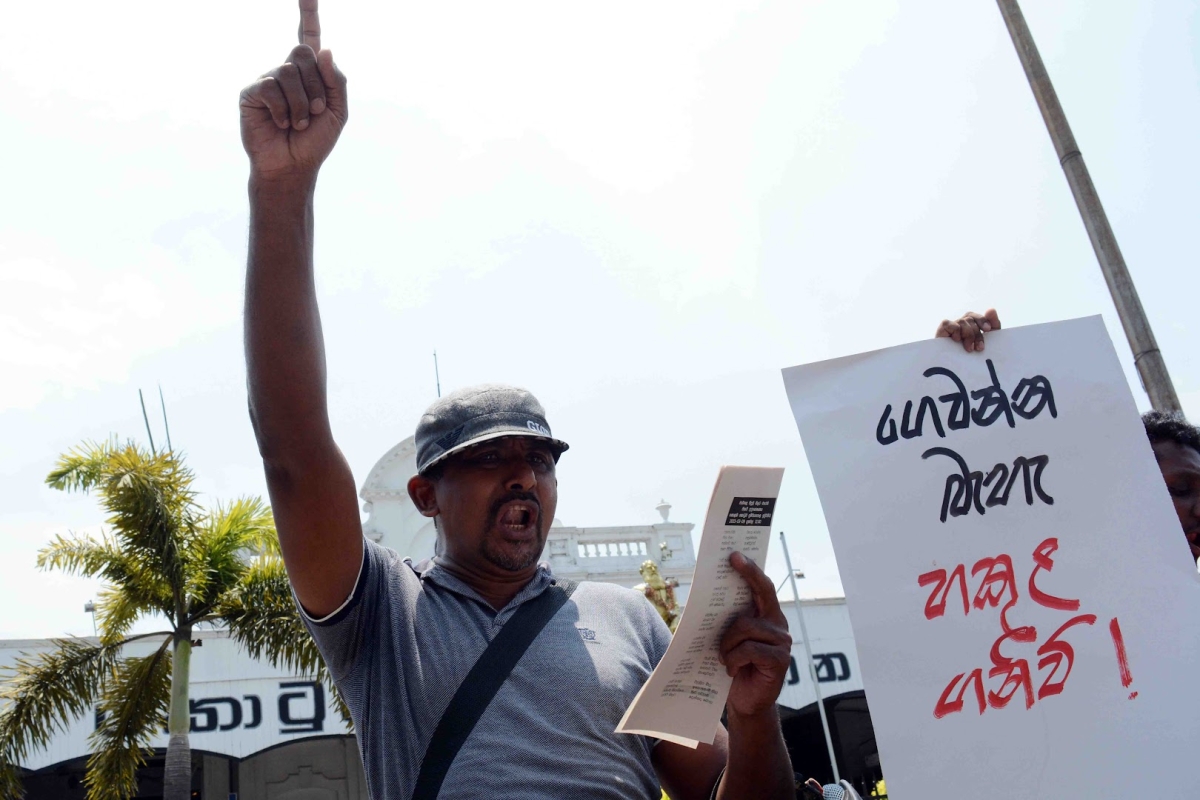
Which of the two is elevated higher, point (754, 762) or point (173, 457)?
point (173, 457)

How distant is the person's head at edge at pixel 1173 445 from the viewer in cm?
207

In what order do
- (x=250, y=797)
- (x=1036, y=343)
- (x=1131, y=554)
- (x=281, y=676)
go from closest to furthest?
(x=1131, y=554) → (x=1036, y=343) → (x=281, y=676) → (x=250, y=797)

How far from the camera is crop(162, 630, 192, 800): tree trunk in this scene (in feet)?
31.5

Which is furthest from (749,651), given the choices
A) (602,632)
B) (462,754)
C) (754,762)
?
(462,754)

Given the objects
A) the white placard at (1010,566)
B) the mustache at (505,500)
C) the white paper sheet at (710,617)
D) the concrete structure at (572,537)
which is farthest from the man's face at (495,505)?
the concrete structure at (572,537)

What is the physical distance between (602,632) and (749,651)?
0.37 m

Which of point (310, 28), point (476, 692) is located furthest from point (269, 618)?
point (310, 28)

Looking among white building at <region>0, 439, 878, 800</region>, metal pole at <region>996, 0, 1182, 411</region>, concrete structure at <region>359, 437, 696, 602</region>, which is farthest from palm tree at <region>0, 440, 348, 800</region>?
metal pole at <region>996, 0, 1182, 411</region>

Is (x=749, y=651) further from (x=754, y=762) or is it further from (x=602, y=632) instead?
(x=602, y=632)

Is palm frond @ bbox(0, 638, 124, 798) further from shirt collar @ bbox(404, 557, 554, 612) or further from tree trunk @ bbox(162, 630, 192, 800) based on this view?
shirt collar @ bbox(404, 557, 554, 612)

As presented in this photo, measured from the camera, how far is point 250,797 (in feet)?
54.4

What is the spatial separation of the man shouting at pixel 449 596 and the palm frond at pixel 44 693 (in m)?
9.26

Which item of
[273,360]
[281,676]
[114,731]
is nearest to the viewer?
[273,360]

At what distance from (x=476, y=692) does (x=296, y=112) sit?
3.46 feet
